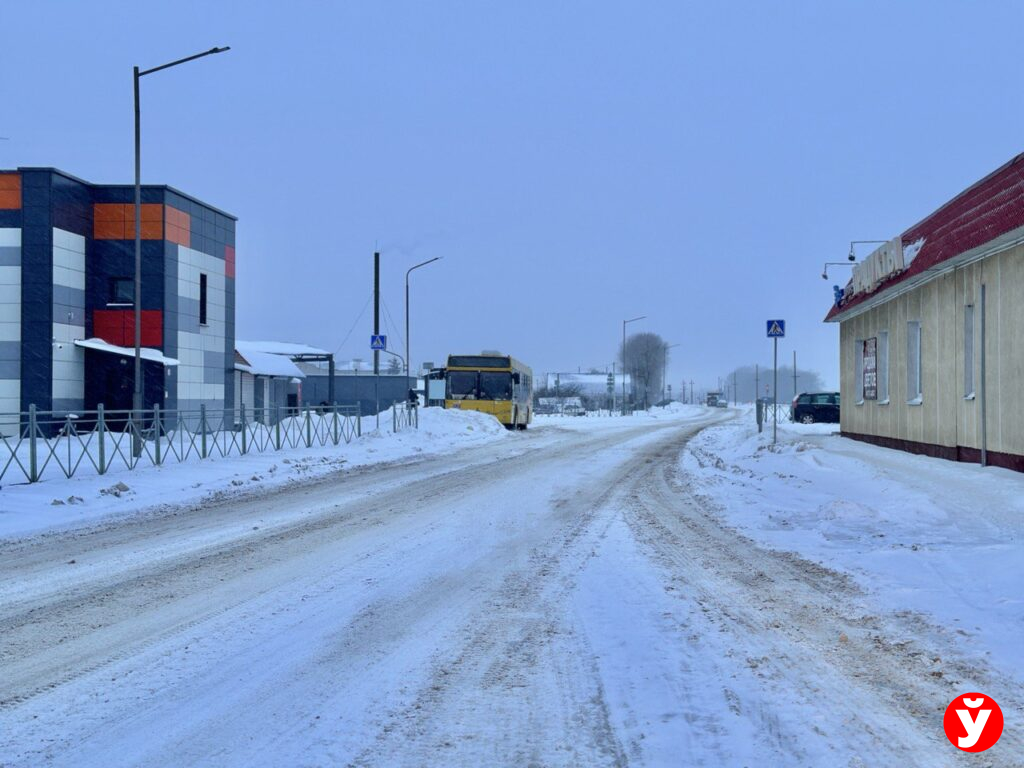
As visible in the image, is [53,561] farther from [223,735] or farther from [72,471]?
[72,471]

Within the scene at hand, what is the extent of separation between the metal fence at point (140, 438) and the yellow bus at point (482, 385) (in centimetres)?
1213

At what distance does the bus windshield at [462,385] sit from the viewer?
3894 cm

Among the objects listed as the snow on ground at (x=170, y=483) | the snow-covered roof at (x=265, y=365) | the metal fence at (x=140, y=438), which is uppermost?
the snow-covered roof at (x=265, y=365)

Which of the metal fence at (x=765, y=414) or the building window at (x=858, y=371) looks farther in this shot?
the metal fence at (x=765, y=414)

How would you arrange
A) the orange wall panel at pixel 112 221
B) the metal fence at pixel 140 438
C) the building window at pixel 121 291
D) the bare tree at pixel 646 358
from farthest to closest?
1. the bare tree at pixel 646 358
2. the building window at pixel 121 291
3. the orange wall panel at pixel 112 221
4. the metal fence at pixel 140 438

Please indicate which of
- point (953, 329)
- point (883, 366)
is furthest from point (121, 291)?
point (953, 329)

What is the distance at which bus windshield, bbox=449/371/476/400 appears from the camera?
38938 millimetres

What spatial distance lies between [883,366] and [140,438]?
1692cm

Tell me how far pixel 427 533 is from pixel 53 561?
Result: 12.7ft

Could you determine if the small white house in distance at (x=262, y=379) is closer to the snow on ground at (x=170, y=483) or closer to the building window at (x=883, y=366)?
the snow on ground at (x=170, y=483)

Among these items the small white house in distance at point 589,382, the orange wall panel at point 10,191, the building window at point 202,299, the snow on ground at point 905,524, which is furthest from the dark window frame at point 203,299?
the small white house in distance at point 589,382

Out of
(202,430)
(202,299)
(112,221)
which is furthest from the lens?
(202,299)

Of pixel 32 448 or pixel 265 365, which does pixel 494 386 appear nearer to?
pixel 265 365

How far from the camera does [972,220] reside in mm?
14367
